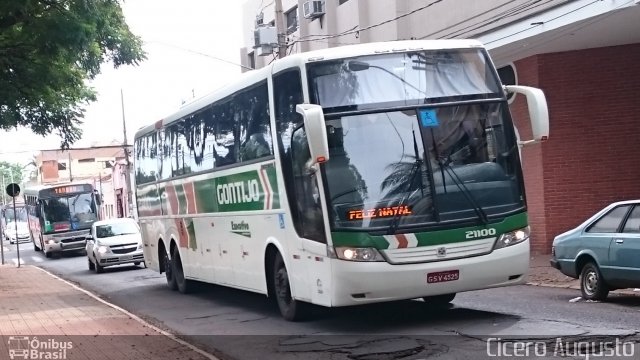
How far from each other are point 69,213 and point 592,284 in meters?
30.6

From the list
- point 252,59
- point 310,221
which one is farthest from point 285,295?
point 252,59

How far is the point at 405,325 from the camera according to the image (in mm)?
11008

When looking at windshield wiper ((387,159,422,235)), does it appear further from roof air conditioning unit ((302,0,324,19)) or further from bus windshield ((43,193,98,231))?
bus windshield ((43,193,98,231))

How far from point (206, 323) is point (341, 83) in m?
4.87

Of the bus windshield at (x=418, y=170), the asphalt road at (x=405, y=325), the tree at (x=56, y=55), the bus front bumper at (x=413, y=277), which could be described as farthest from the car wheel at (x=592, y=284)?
the tree at (x=56, y=55)

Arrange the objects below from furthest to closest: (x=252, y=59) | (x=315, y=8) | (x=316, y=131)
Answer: (x=252, y=59)
(x=315, y=8)
(x=316, y=131)

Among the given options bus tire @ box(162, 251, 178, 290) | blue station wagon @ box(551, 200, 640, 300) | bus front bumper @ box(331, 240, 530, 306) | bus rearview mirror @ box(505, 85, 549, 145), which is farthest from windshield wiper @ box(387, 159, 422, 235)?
bus tire @ box(162, 251, 178, 290)

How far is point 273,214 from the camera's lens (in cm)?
1209

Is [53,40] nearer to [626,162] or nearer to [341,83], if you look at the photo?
[341,83]

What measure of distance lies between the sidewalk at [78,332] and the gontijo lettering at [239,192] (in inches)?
93.2

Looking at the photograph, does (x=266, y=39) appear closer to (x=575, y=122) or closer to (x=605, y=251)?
(x=575, y=122)

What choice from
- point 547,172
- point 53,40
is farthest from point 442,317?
point 547,172

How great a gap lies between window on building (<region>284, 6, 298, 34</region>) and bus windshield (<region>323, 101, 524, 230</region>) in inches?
974

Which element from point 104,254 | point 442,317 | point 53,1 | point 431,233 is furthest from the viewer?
point 104,254
